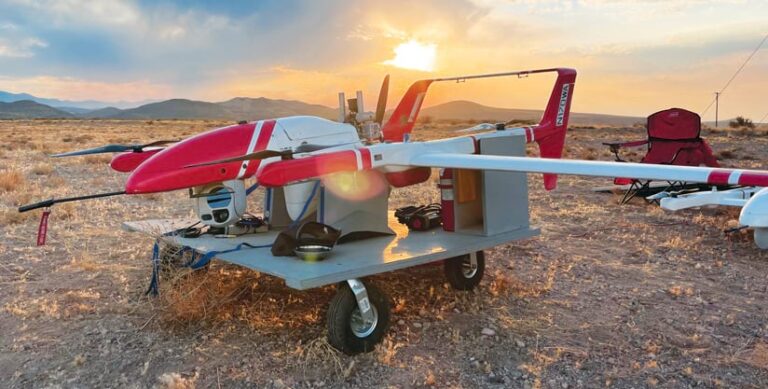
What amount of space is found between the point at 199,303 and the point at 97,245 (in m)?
3.65

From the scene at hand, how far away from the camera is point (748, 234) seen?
8.12 metres

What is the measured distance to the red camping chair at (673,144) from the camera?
11.5 meters

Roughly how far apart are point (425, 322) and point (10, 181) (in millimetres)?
11547

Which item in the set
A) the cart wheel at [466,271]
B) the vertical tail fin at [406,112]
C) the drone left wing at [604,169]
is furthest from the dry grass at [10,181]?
the drone left wing at [604,169]

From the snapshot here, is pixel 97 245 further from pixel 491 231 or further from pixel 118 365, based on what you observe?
pixel 491 231

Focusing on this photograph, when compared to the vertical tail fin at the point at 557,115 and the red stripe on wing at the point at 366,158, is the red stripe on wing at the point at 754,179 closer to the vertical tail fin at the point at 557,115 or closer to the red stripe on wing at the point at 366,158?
the red stripe on wing at the point at 366,158

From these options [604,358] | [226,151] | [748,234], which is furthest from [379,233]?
[748,234]

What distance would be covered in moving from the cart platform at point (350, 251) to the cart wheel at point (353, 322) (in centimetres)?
20

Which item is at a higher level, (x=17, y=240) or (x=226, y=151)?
(x=226, y=151)

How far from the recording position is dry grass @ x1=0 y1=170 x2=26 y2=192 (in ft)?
41.3

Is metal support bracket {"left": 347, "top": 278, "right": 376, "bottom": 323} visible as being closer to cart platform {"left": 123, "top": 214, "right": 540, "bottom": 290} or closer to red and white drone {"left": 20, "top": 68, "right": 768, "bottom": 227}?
cart platform {"left": 123, "top": 214, "right": 540, "bottom": 290}

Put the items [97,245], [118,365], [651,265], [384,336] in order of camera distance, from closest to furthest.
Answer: [118,365], [384,336], [651,265], [97,245]

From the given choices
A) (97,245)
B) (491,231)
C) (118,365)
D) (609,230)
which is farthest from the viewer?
(609,230)

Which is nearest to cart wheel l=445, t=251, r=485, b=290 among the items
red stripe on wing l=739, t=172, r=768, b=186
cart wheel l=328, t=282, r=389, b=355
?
cart wheel l=328, t=282, r=389, b=355
